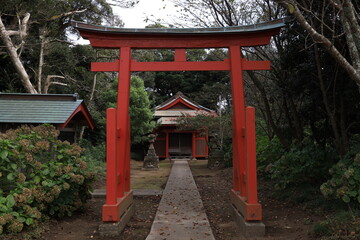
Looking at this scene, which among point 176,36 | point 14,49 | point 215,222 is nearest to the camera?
point 215,222

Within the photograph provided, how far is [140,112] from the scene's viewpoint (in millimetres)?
20703

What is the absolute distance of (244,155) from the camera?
237 inches

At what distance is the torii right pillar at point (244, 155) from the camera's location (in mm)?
5270

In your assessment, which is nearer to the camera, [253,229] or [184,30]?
[253,229]

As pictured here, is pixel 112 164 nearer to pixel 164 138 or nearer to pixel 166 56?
pixel 164 138

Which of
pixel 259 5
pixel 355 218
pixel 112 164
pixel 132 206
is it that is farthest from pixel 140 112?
pixel 355 218

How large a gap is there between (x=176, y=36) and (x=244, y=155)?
269cm

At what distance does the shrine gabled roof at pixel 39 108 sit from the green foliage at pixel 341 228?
7346 millimetres

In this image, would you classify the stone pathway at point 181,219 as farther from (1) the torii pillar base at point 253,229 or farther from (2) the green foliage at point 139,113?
(2) the green foliage at point 139,113

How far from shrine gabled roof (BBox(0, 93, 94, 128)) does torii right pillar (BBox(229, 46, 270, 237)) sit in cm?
547

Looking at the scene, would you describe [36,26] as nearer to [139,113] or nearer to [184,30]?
[139,113]

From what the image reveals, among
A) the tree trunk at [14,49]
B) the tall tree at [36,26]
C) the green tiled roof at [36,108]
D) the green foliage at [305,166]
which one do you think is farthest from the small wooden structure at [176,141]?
the green foliage at [305,166]

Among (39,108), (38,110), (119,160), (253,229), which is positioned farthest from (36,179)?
(39,108)

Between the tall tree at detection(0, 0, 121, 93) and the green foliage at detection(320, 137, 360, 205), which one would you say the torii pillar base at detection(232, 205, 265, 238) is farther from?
the tall tree at detection(0, 0, 121, 93)
